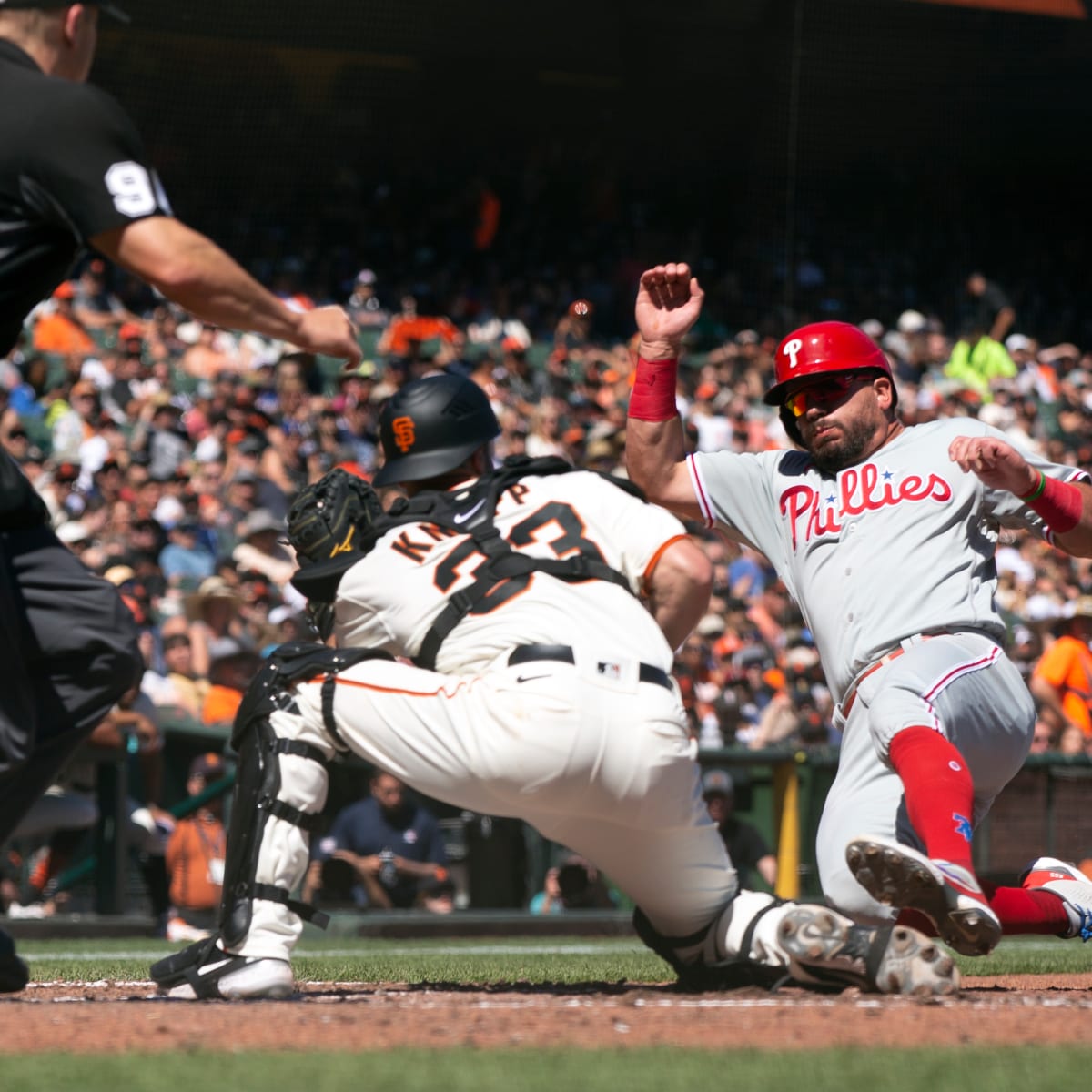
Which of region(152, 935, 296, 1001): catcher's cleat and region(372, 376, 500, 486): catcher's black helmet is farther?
region(372, 376, 500, 486): catcher's black helmet

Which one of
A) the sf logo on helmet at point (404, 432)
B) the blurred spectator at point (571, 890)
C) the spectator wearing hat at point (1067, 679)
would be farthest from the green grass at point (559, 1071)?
the spectator wearing hat at point (1067, 679)

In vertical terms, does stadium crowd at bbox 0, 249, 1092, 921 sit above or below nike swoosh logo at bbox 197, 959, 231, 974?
above

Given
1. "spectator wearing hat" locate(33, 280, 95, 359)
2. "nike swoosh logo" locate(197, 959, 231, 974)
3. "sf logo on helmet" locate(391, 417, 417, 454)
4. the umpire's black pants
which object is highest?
"spectator wearing hat" locate(33, 280, 95, 359)

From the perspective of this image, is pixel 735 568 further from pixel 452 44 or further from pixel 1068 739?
pixel 452 44

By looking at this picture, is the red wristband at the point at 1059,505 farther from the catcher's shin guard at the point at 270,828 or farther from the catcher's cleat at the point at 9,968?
the catcher's cleat at the point at 9,968

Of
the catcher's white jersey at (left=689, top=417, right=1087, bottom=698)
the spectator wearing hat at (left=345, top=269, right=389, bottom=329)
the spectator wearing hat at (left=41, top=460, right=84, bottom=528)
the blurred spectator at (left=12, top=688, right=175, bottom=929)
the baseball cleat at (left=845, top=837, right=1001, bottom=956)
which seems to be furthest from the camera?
the spectator wearing hat at (left=345, top=269, right=389, bottom=329)

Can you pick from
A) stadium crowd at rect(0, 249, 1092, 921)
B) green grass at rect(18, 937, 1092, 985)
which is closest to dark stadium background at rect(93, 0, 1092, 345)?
stadium crowd at rect(0, 249, 1092, 921)

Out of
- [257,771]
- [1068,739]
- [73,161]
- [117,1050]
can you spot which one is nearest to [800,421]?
[257,771]

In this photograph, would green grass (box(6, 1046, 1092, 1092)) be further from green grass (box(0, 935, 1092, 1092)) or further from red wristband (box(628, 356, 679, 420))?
red wristband (box(628, 356, 679, 420))
